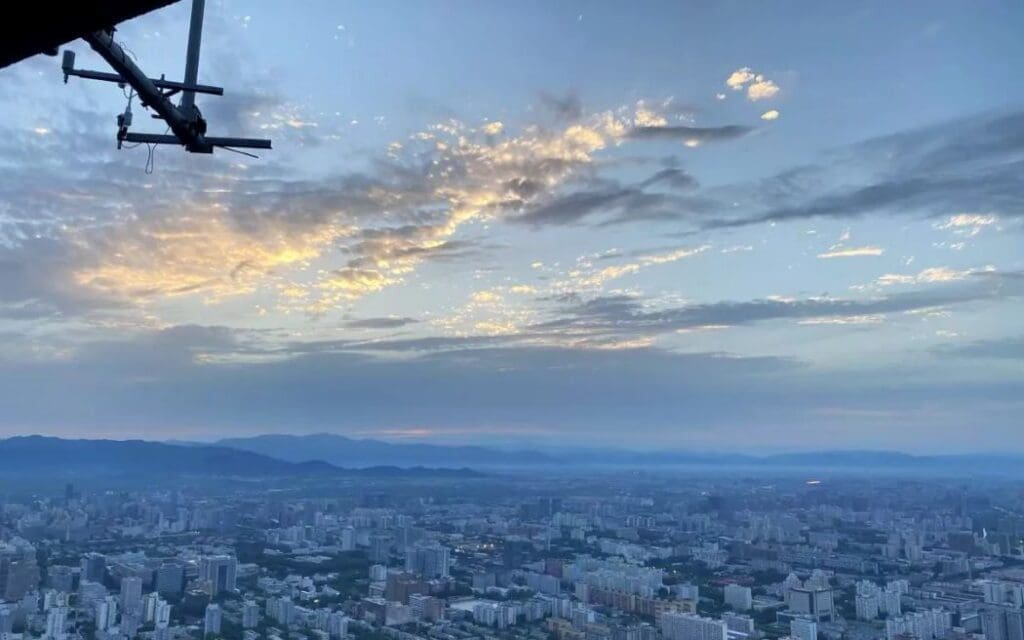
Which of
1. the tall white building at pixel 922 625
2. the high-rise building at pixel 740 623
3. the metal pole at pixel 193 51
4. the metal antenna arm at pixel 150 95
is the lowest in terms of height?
the high-rise building at pixel 740 623

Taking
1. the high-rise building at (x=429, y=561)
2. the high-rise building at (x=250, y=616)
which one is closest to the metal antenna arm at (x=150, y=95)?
the high-rise building at (x=250, y=616)

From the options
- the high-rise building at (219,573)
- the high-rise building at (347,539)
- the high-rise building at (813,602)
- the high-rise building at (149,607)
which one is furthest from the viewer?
A: the high-rise building at (347,539)

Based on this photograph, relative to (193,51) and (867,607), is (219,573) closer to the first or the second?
(867,607)

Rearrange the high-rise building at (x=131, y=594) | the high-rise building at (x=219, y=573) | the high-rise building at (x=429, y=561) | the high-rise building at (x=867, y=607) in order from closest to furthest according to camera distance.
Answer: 1. the high-rise building at (x=867, y=607)
2. the high-rise building at (x=131, y=594)
3. the high-rise building at (x=219, y=573)
4. the high-rise building at (x=429, y=561)

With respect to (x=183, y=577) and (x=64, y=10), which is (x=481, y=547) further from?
(x=64, y=10)

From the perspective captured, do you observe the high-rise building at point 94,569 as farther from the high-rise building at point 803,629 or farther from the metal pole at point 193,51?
the metal pole at point 193,51

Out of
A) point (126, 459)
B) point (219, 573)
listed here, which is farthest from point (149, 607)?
point (126, 459)

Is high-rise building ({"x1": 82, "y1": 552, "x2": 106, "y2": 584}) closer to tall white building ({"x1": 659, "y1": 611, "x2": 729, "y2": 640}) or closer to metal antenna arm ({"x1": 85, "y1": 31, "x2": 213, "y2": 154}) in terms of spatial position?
tall white building ({"x1": 659, "y1": 611, "x2": 729, "y2": 640})

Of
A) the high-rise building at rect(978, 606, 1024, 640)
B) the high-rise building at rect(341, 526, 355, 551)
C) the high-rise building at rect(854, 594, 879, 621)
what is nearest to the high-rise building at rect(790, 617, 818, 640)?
the high-rise building at rect(978, 606, 1024, 640)
